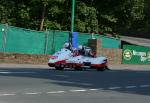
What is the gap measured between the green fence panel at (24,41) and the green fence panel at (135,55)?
10.9 m

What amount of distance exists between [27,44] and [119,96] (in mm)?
19568

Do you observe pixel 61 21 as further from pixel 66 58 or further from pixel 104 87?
pixel 104 87

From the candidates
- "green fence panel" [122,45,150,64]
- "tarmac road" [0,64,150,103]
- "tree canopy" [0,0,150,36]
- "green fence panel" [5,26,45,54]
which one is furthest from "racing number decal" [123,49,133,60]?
"tarmac road" [0,64,150,103]

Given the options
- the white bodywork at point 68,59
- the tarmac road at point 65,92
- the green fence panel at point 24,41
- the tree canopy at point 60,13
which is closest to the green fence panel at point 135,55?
the tree canopy at point 60,13

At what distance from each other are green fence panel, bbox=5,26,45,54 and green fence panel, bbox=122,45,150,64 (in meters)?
10.9

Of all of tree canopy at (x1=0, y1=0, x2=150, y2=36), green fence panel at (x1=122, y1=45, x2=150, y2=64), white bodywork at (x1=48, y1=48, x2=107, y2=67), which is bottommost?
green fence panel at (x1=122, y1=45, x2=150, y2=64)

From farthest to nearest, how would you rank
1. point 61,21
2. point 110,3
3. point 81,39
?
point 110,3 < point 61,21 < point 81,39

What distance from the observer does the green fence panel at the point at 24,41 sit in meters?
34.6

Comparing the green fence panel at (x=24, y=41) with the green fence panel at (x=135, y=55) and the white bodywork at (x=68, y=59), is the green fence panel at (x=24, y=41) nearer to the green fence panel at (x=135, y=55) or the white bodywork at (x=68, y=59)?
the white bodywork at (x=68, y=59)

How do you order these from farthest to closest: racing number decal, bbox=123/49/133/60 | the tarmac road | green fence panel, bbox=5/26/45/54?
1. racing number decal, bbox=123/49/133/60
2. green fence panel, bbox=5/26/45/54
3. the tarmac road

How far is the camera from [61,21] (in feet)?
150

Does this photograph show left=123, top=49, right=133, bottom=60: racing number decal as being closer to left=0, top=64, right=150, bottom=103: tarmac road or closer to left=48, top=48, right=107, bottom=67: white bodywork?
left=48, top=48, right=107, bottom=67: white bodywork

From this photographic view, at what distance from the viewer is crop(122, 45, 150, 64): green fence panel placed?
4639cm

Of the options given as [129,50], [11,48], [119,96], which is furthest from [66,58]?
[129,50]
